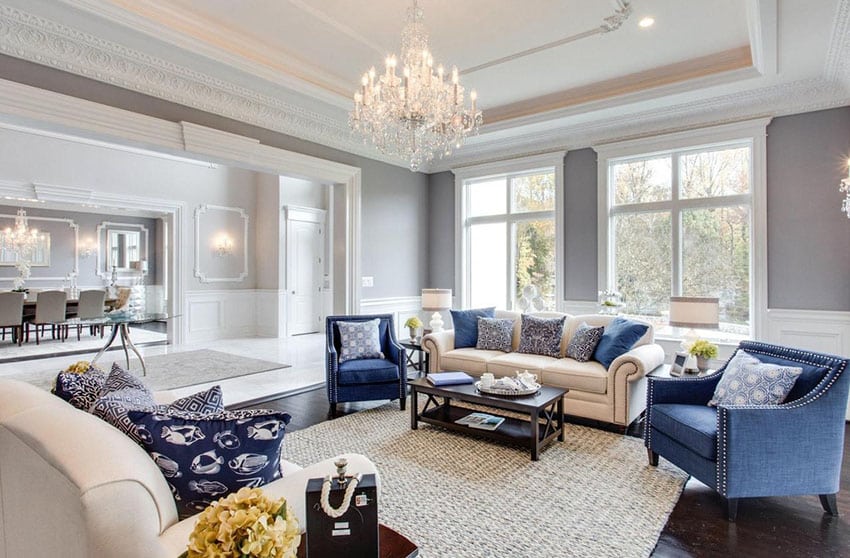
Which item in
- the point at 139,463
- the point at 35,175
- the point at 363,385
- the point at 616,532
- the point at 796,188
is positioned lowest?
the point at 616,532

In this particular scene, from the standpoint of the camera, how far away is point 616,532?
2.31 m

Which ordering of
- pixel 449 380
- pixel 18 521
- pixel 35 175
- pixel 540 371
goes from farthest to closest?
pixel 35 175 < pixel 540 371 < pixel 449 380 < pixel 18 521

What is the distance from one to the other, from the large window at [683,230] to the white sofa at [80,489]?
4.78m

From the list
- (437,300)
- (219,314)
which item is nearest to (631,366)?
(437,300)

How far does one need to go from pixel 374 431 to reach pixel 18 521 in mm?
2492

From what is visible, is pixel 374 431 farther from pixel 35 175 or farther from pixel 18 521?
pixel 35 175

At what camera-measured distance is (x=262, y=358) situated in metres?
6.84

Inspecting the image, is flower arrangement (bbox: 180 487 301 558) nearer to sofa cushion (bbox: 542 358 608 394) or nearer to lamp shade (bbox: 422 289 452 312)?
sofa cushion (bbox: 542 358 608 394)

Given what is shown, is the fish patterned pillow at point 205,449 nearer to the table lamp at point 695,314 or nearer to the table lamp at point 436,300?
the table lamp at point 695,314

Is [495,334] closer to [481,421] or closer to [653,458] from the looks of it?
[481,421]

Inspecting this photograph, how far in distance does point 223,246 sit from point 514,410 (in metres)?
7.51

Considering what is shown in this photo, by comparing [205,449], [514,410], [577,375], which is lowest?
[514,410]

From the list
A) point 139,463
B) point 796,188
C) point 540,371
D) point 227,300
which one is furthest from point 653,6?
point 227,300

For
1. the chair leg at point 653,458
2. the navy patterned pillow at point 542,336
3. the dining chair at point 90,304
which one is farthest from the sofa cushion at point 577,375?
the dining chair at point 90,304
